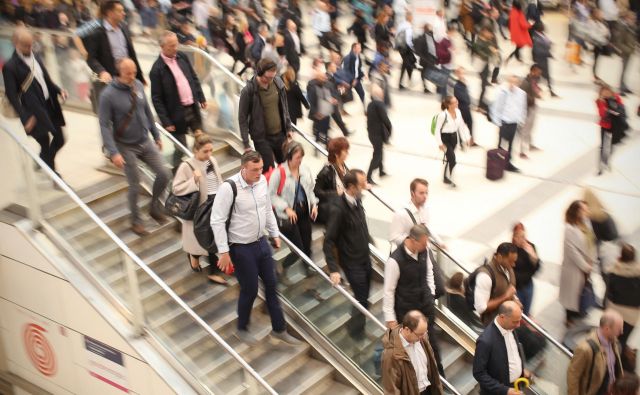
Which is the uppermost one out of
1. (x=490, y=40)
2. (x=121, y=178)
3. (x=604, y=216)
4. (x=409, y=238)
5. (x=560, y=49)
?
(x=409, y=238)

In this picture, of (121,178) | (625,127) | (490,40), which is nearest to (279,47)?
(490,40)

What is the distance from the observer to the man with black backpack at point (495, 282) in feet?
21.7

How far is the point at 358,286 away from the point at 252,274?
1.09 meters

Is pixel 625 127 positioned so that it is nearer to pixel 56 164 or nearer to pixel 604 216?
pixel 604 216

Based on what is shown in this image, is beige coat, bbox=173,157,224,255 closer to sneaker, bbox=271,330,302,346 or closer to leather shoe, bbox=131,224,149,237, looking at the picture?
leather shoe, bbox=131,224,149,237

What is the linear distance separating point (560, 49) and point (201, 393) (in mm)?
16074

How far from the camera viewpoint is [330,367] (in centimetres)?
692

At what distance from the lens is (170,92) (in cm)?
752

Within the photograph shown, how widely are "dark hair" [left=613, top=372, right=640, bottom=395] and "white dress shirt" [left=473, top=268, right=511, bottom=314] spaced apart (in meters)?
1.32

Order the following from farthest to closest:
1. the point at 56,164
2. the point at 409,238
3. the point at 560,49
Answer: the point at 560,49 < the point at 56,164 < the point at 409,238

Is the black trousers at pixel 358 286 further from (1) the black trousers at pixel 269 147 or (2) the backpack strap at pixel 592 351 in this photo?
(2) the backpack strap at pixel 592 351

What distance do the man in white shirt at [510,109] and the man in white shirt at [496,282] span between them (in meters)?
5.65

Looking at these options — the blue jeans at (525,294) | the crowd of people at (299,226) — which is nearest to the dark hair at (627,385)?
the crowd of people at (299,226)

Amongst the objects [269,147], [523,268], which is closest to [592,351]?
[523,268]
